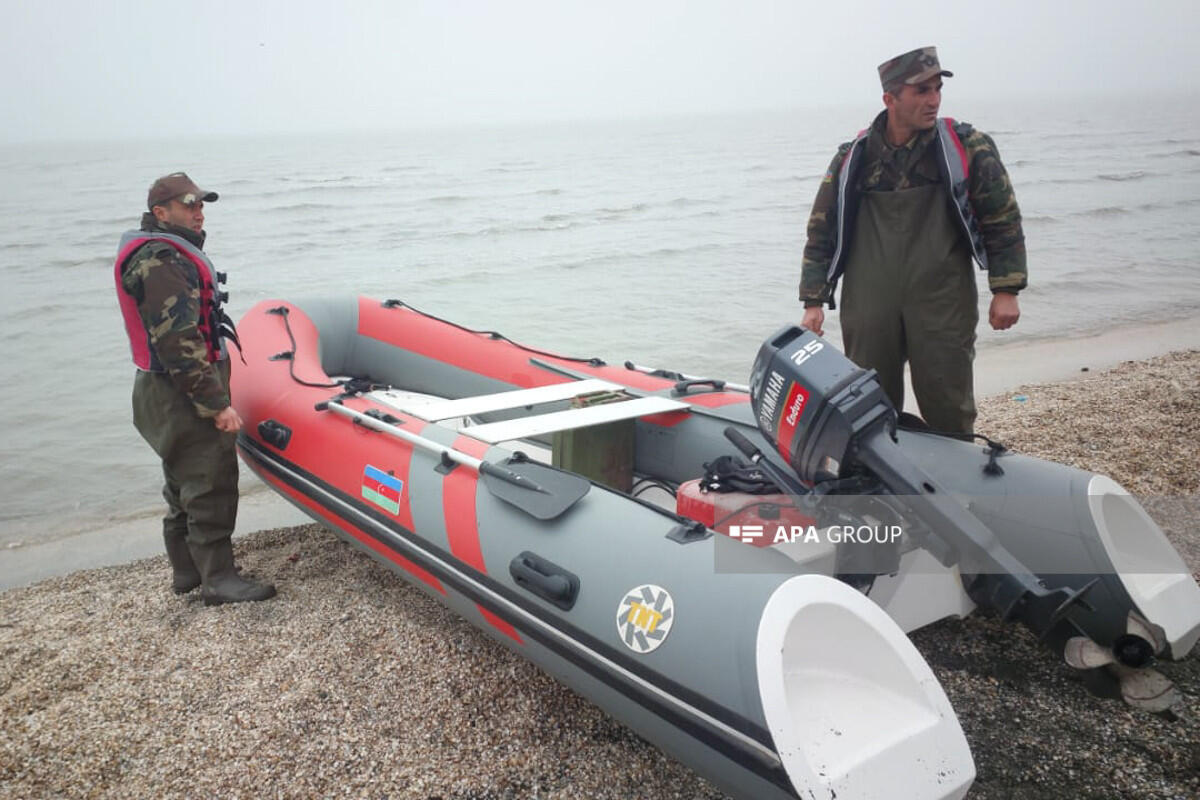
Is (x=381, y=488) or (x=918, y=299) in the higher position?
(x=918, y=299)

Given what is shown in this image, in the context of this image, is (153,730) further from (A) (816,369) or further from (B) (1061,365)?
(B) (1061,365)

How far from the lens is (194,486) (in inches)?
106

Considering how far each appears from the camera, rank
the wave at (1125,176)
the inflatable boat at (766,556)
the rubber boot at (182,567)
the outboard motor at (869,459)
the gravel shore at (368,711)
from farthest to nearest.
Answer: the wave at (1125,176)
the rubber boot at (182,567)
the gravel shore at (368,711)
the outboard motor at (869,459)
the inflatable boat at (766,556)

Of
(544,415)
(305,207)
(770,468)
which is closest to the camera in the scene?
(770,468)

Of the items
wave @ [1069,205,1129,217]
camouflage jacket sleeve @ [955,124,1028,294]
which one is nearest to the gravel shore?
camouflage jacket sleeve @ [955,124,1028,294]

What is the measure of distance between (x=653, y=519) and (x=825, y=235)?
1197 millimetres

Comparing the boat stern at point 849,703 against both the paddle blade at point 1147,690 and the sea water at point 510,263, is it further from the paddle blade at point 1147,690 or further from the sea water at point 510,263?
the sea water at point 510,263

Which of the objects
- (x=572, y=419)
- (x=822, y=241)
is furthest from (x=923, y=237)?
(x=572, y=419)

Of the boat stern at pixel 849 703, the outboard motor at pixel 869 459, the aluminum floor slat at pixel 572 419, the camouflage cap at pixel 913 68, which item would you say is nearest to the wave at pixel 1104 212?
the camouflage cap at pixel 913 68

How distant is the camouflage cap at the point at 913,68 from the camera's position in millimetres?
2365

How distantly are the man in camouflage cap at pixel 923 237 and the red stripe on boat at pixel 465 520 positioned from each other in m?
1.23

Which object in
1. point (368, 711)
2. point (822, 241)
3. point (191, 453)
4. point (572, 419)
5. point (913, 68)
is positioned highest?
point (913, 68)

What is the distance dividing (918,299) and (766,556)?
1.08 metres

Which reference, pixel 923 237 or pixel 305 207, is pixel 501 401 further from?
pixel 305 207
